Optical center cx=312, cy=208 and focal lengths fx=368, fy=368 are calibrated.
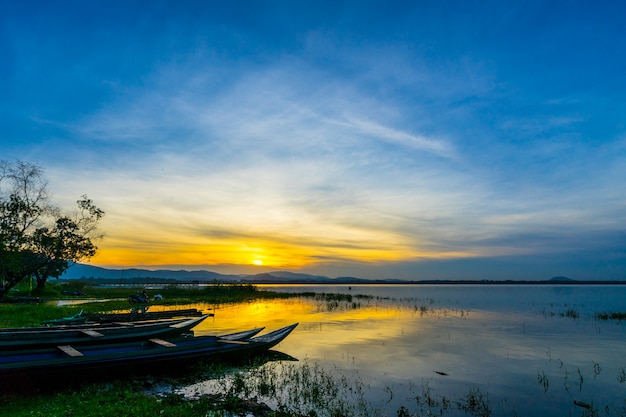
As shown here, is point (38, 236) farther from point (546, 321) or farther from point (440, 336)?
point (546, 321)

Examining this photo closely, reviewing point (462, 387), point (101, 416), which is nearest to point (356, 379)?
point (462, 387)

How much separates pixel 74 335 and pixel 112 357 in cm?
361

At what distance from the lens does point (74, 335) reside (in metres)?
14.7

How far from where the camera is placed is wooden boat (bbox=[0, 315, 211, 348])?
1303cm

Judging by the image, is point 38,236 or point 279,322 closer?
point 279,322

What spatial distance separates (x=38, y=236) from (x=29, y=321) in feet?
87.9

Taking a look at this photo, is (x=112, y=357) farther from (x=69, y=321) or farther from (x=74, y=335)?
(x=69, y=321)

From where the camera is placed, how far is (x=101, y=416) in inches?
356

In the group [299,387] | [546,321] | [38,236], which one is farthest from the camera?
[38,236]

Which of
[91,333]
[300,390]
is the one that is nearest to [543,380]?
[300,390]

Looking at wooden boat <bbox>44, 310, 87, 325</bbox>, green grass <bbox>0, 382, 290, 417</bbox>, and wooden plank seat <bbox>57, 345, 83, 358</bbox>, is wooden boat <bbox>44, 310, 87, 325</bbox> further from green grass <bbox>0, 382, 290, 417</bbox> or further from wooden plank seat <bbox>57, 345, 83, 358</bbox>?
green grass <bbox>0, 382, 290, 417</bbox>

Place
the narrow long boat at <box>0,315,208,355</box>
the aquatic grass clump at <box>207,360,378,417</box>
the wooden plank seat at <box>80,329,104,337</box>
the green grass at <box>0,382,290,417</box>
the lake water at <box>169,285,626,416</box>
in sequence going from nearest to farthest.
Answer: the green grass at <box>0,382,290,417</box>
the aquatic grass clump at <box>207,360,378,417</box>
the lake water at <box>169,285,626,416</box>
the narrow long boat at <box>0,315,208,355</box>
the wooden plank seat at <box>80,329,104,337</box>

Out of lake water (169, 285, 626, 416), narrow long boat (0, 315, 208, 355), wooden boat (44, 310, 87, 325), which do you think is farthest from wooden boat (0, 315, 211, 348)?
wooden boat (44, 310, 87, 325)

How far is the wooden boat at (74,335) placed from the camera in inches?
513
